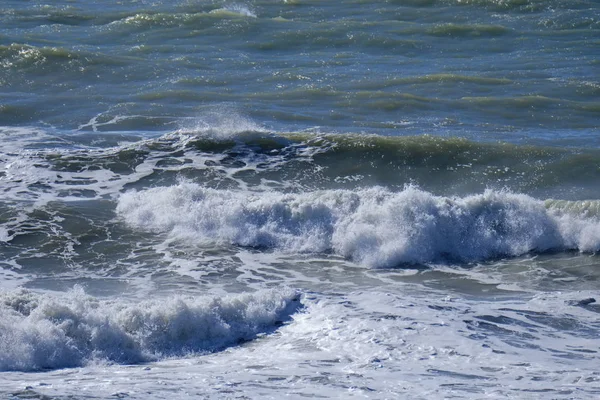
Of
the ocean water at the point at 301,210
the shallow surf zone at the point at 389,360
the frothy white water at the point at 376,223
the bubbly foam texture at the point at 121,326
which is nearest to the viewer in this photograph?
the shallow surf zone at the point at 389,360

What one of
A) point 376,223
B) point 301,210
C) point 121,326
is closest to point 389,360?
point 121,326

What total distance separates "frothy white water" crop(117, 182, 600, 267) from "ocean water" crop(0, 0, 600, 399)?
3cm

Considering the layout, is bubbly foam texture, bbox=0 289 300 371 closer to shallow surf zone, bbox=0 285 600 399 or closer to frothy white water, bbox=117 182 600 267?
shallow surf zone, bbox=0 285 600 399

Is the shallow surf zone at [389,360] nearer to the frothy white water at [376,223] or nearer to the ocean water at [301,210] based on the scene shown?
the ocean water at [301,210]

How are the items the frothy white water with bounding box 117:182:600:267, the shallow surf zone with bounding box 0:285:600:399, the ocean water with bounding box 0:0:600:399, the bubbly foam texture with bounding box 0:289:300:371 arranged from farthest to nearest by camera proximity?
the frothy white water with bounding box 117:182:600:267, the bubbly foam texture with bounding box 0:289:300:371, the ocean water with bounding box 0:0:600:399, the shallow surf zone with bounding box 0:285:600:399

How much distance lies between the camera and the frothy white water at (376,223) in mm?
11844

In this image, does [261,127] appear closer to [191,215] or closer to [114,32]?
[191,215]

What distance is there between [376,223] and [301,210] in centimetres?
103

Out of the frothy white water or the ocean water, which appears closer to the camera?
the ocean water

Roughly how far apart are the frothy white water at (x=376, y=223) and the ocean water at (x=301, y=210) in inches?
1.3

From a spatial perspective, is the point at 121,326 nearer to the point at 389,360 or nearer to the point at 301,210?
the point at 389,360

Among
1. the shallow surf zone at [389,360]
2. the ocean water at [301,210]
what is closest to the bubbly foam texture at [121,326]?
the ocean water at [301,210]

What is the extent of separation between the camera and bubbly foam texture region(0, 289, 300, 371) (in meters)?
8.28

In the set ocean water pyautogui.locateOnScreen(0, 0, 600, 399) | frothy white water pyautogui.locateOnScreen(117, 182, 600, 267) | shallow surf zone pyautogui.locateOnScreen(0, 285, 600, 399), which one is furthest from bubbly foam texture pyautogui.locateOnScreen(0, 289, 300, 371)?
frothy white water pyautogui.locateOnScreen(117, 182, 600, 267)
